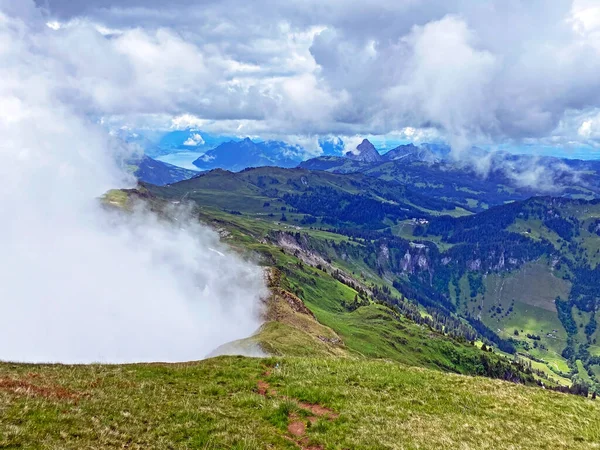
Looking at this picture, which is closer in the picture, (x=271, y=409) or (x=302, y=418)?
(x=302, y=418)

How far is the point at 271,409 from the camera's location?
2895cm

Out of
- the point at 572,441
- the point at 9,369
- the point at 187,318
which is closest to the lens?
the point at 572,441

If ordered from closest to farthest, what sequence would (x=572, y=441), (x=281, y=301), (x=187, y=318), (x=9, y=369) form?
(x=572, y=441), (x=9, y=369), (x=281, y=301), (x=187, y=318)

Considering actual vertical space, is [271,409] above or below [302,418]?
above

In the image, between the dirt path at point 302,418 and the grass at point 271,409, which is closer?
the grass at point 271,409

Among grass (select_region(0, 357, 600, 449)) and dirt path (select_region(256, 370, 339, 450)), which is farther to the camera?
dirt path (select_region(256, 370, 339, 450))

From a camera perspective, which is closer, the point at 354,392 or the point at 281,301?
the point at 354,392

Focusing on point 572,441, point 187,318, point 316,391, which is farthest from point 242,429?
point 187,318

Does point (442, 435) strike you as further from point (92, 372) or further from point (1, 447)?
point (92, 372)

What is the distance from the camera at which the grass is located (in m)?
23.5

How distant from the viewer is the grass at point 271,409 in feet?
77.0

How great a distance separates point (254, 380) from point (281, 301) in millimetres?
129833

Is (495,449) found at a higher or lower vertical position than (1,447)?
lower

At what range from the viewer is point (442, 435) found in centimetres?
2630
